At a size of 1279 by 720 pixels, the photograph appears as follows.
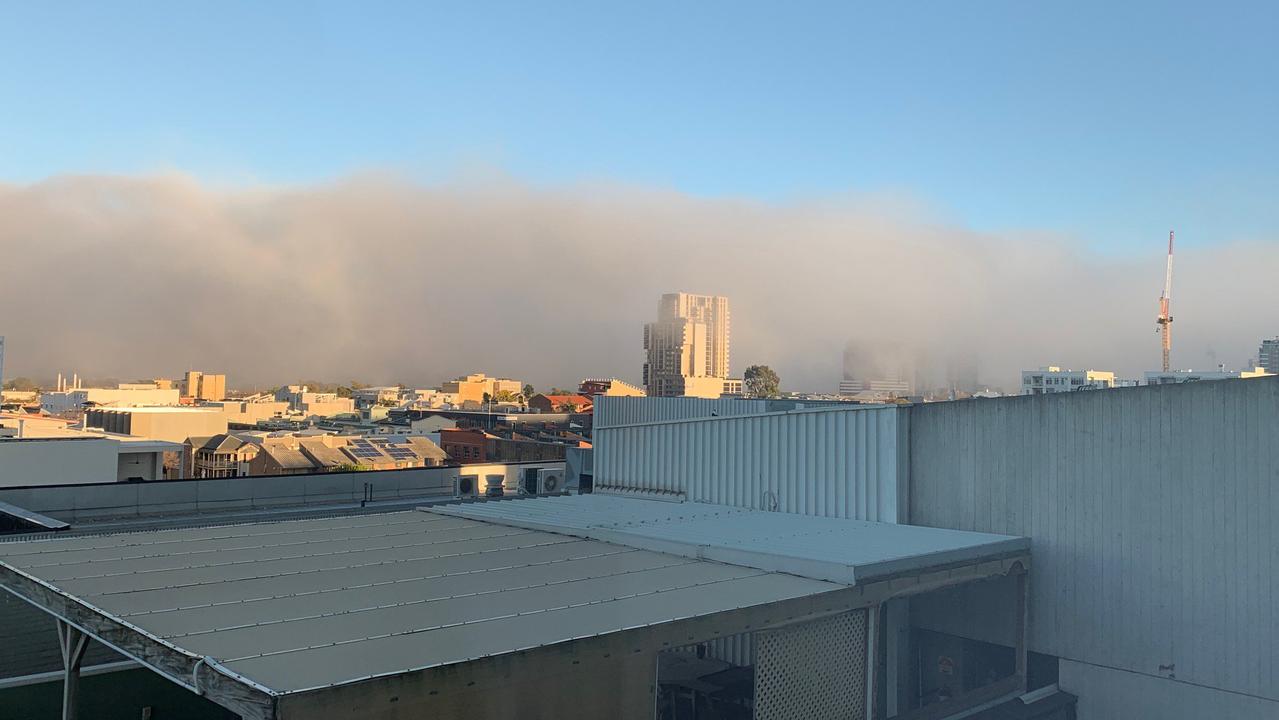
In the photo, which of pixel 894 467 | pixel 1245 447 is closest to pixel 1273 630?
pixel 1245 447

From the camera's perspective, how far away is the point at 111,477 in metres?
24.2

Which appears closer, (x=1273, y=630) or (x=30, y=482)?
(x=1273, y=630)

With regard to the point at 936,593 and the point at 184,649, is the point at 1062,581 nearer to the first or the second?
the point at 936,593

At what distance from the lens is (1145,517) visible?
11539 mm

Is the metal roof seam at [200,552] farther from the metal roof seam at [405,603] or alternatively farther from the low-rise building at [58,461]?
the low-rise building at [58,461]

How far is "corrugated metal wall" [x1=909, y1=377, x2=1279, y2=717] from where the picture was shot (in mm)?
10727

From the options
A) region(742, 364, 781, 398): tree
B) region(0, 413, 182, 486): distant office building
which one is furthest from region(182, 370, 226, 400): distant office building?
region(0, 413, 182, 486): distant office building

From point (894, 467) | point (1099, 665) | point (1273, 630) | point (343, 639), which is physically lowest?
point (1099, 665)

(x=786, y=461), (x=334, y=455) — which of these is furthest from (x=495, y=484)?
(x=334, y=455)

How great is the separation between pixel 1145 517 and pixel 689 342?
96804 millimetres

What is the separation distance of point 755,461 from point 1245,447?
719cm

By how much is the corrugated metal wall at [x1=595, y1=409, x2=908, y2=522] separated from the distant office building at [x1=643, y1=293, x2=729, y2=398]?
8594cm

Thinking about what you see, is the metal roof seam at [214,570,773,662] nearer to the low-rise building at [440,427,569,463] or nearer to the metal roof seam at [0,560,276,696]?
the metal roof seam at [0,560,276,696]

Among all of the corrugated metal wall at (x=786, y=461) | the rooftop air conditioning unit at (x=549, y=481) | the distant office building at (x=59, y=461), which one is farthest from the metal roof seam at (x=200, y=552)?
the distant office building at (x=59, y=461)
